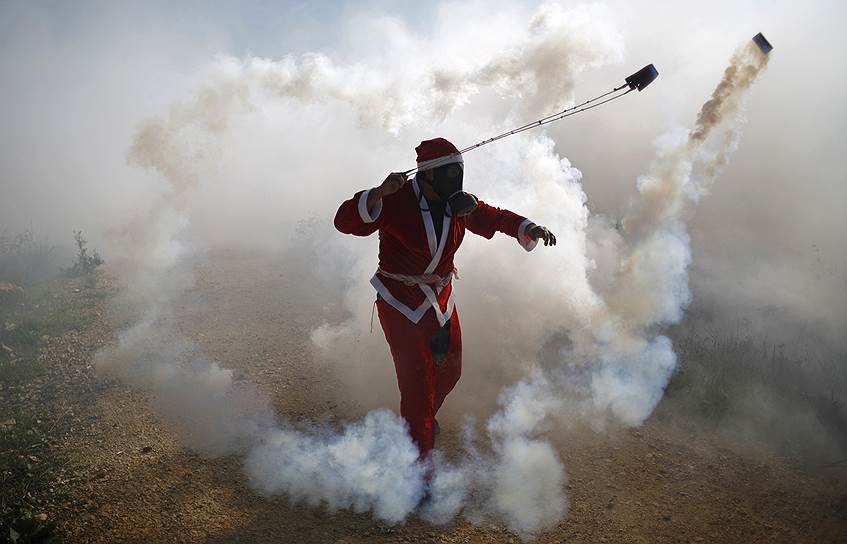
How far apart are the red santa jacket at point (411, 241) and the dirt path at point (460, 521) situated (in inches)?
61.5

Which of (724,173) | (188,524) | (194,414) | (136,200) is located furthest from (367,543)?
(136,200)

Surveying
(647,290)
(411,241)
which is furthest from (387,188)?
(647,290)

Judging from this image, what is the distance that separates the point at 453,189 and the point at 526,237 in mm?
694

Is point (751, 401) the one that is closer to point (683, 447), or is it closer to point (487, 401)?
point (683, 447)

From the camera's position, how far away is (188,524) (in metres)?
3.90

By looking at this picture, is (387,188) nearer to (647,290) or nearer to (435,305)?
(435,305)

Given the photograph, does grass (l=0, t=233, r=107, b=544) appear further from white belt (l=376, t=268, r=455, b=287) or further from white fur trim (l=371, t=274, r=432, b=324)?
white belt (l=376, t=268, r=455, b=287)

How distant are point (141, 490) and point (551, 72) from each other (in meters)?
6.38

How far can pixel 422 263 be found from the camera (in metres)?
4.10

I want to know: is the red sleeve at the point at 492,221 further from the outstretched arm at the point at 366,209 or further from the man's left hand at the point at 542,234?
the outstretched arm at the point at 366,209

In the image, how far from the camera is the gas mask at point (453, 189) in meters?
3.96

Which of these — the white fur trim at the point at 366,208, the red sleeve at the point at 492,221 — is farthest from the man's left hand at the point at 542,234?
the white fur trim at the point at 366,208

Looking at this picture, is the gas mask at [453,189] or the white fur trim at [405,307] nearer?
the gas mask at [453,189]

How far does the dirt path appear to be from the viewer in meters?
3.85
